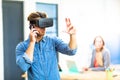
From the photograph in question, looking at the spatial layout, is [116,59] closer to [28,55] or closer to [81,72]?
[81,72]

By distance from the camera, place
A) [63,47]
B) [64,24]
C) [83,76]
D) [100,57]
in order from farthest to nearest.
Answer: [64,24]
[100,57]
[83,76]
[63,47]

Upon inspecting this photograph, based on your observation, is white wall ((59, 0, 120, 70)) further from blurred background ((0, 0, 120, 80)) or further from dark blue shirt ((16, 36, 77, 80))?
dark blue shirt ((16, 36, 77, 80))

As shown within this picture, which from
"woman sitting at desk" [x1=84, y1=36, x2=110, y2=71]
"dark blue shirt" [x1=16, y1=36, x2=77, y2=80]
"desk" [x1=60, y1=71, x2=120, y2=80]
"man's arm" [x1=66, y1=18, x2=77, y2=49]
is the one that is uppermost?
"man's arm" [x1=66, y1=18, x2=77, y2=49]

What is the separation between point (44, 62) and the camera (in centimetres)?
182

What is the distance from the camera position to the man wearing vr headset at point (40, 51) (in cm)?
175

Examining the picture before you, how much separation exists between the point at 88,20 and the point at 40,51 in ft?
9.80

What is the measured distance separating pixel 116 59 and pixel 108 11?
938 millimetres

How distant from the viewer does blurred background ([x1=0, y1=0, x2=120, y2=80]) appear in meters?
4.09

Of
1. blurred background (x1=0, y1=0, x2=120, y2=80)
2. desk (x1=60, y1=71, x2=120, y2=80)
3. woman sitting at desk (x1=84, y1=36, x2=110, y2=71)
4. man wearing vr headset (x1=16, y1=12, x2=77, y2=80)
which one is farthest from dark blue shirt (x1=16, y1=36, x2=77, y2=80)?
blurred background (x1=0, y1=0, x2=120, y2=80)

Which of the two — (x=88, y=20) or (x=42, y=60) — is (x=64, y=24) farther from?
(x=42, y=60)

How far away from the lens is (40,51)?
1838mm

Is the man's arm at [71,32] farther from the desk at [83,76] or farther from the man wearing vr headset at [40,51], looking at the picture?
the desk at [83,76]

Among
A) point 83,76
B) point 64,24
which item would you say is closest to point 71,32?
point 83,76

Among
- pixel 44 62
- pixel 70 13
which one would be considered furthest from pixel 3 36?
pixel 44 62
